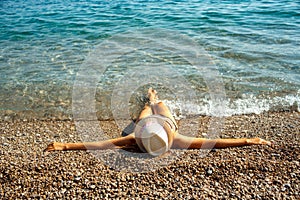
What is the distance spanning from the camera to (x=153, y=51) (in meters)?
11.3

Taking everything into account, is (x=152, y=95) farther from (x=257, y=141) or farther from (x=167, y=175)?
(x=167, y=175)

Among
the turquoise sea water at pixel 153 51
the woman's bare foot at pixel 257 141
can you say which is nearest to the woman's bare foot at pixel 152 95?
the turquoise sea water at pixel 153 51

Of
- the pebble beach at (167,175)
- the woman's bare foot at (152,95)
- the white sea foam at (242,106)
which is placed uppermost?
the woman's bare foot at (152,95)

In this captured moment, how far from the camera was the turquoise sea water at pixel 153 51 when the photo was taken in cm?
810

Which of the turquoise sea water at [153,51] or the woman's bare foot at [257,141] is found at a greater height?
the turquoise sea water at [153,51]

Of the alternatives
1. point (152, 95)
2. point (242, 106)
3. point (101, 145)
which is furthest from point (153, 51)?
point (101, 145)

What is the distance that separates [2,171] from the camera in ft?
16.3

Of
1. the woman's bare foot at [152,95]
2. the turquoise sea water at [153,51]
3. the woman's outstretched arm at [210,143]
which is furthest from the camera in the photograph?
the turquoise sea water at [153,51]

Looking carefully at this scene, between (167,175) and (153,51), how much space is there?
7188 millimetres

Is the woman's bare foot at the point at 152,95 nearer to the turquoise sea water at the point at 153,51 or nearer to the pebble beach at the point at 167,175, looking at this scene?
the turquoise sea water at the point at 153,51

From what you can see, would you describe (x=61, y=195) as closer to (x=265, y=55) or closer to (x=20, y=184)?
(x=20, y=184)

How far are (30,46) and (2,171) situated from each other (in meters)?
8.50

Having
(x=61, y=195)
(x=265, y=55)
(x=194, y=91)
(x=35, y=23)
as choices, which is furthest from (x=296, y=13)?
(x=61, y=195)

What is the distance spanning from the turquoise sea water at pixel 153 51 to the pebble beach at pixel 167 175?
2.22 m
